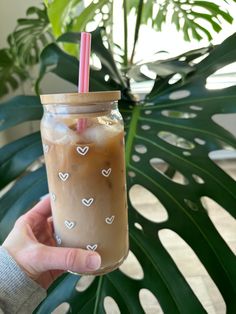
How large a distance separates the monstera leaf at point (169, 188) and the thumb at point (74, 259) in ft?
0.31

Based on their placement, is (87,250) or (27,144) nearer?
(87,250)

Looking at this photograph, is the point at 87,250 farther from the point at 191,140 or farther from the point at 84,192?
the point at 191,140

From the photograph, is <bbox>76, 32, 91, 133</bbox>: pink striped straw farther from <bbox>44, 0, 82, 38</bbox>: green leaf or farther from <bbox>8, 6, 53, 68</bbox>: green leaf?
<bbox>8, 6, 53, 68</bbox>: green leaf

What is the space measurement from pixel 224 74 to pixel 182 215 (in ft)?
6.01

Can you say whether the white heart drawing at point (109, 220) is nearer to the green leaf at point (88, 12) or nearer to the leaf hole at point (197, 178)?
the leaf hole at point (197, 178)

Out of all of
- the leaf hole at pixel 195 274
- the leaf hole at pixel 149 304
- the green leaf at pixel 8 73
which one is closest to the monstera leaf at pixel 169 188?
the leaf hole at pixel 195 274

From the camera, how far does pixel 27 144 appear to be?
728 mm

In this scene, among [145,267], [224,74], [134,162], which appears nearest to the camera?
[145,267]

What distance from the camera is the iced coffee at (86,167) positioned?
17.0 inches

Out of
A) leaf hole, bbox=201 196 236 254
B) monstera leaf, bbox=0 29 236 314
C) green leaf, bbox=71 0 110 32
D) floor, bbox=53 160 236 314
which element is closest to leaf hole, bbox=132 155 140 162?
monstera leaf, bbox=0 29 236 314

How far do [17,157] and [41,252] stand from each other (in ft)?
0.79

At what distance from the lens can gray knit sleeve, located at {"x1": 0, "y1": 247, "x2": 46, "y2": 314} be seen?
547 mm

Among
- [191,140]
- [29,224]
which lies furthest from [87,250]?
[191,140]

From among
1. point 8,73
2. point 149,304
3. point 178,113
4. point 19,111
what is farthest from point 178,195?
point 8,73
